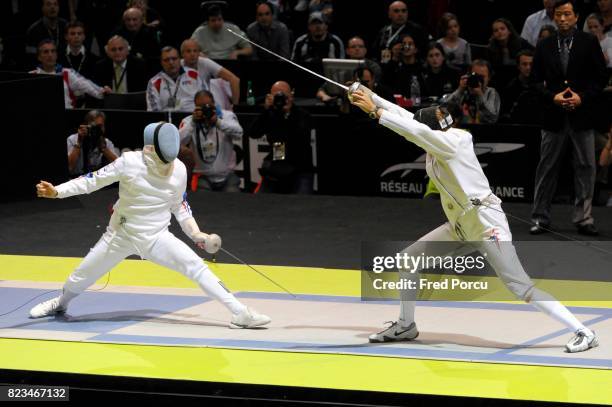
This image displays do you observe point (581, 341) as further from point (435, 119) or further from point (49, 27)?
point (49, 27)

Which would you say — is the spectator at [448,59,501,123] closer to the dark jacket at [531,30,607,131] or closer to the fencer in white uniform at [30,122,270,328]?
the dark jacket at [531,30,607,131]

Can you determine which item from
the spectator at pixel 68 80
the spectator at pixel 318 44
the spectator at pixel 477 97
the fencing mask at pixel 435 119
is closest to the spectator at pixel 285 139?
the spectator at pixel 477 97

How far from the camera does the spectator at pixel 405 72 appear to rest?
12914 mm

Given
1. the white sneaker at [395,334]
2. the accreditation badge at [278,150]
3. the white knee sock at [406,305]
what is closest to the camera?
the white knee sock at [406,305]

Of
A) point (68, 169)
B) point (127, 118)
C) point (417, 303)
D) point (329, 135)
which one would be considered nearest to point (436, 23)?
point (329, 135)

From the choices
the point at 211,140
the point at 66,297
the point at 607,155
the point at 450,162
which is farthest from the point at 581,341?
the point at 211,140

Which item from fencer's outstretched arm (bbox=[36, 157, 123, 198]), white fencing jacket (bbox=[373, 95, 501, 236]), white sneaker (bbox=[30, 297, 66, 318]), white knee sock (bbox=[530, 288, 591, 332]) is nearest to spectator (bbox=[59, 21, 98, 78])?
white sneaker (bbox=[30, 297, 66, 318])

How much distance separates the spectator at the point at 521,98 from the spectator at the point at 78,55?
4.76 m

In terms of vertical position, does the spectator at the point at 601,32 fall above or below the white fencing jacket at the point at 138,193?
above

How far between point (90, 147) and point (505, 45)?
15.0 feet

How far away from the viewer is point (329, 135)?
41.1ft

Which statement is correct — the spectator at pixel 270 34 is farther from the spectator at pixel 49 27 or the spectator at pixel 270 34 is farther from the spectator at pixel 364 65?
the spectator at pixel 49 27

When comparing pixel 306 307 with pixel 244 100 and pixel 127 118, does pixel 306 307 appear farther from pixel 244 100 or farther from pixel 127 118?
pixel 244 100

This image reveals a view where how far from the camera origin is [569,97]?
32.5 feet
